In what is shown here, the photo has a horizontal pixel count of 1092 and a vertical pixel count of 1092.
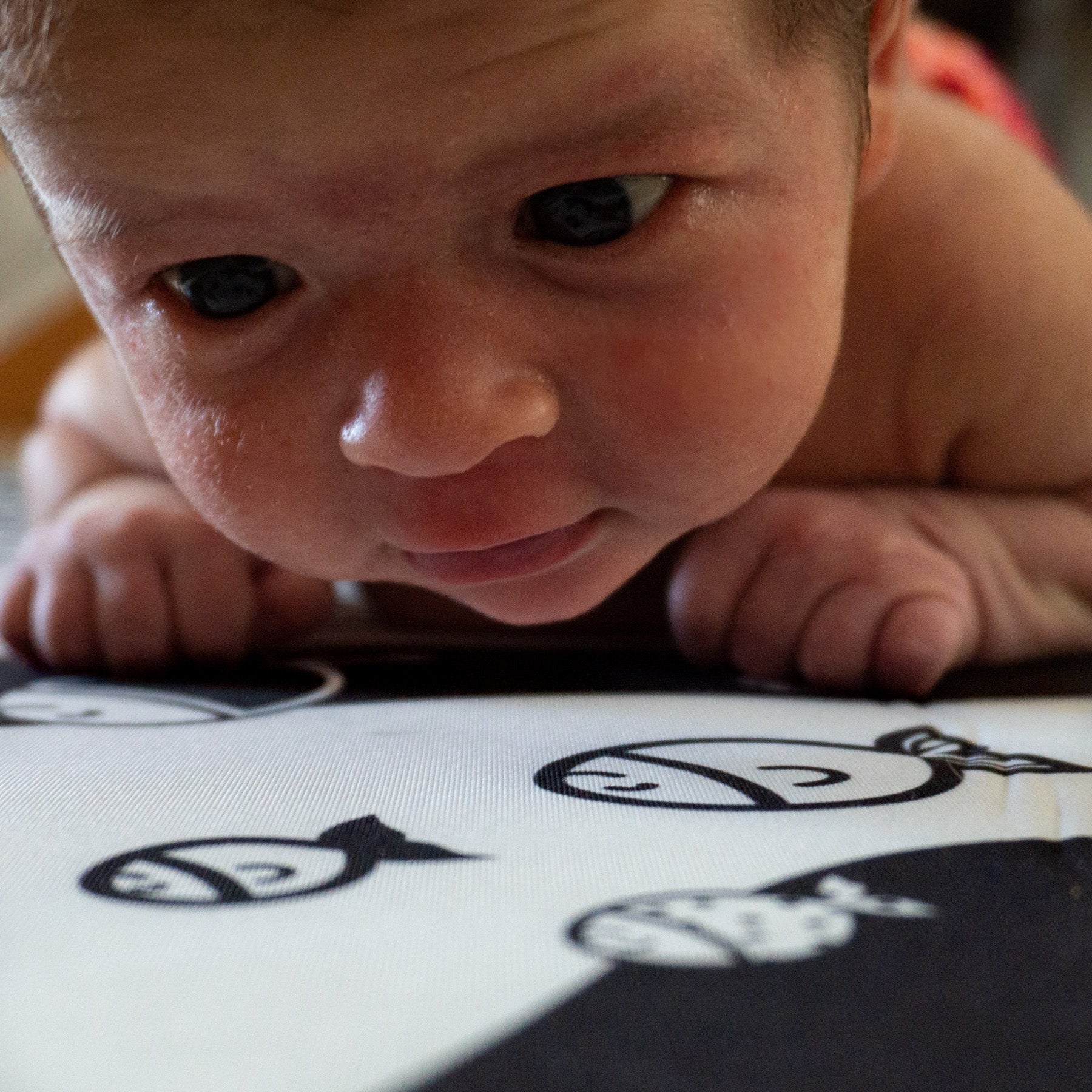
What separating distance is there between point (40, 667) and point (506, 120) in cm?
40

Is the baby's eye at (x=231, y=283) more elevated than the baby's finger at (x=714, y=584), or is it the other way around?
the baby's eye at (x=231, y=283)

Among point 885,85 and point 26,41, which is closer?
point 26,41

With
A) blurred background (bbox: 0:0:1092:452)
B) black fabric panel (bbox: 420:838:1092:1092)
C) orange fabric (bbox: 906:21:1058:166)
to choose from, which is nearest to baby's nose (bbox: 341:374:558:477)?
black fabric panel (bbox: 420:838:1092:1092)

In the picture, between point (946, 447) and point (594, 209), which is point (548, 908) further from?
point (946, 447)

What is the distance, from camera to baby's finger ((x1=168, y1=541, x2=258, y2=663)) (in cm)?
66

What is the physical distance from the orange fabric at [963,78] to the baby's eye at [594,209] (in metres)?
0.66

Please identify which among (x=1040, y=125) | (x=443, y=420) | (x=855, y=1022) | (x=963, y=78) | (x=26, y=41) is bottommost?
(x=855, y=1022)

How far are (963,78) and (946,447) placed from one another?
23.7 inches

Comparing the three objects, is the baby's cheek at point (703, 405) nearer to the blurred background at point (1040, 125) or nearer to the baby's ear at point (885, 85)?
the baby's ear at point (885, 85)

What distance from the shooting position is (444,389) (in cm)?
43

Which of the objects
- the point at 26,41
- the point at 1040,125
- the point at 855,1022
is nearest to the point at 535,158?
the point at 26,41

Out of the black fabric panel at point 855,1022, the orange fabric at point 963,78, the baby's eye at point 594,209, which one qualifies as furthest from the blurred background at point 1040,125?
the black fabric panel at point 855,1022

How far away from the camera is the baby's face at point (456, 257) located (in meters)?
0.40

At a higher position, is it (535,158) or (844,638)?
(535,158)
